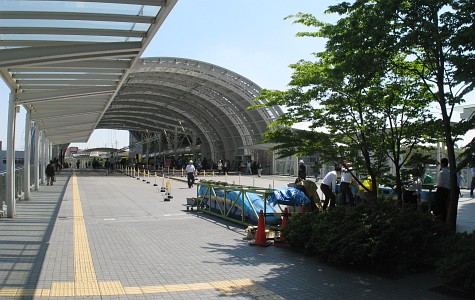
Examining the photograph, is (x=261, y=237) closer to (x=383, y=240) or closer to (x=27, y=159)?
(x=383, y=240)

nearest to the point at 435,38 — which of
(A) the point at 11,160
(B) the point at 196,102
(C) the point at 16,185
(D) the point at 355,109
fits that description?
(D) the point at 355,109

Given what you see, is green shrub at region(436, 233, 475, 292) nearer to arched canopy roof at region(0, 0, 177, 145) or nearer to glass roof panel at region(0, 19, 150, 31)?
arched canopy roof at region(0, 0, 177, 145)

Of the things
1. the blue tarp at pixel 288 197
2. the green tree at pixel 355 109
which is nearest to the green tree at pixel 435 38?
the green tree at pixel 355 109

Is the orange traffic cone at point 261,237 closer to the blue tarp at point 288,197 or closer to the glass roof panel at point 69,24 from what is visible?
the blue tarp at point 288,197

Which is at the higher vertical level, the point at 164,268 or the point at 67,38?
the point at 67,38

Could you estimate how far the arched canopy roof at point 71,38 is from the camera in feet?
23.8

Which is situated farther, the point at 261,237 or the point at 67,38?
the point at 67,38

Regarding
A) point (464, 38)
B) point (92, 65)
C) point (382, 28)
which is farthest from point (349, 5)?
Result: point (92, 65)

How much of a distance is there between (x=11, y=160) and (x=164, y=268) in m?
7.76

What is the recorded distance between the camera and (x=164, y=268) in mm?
6727

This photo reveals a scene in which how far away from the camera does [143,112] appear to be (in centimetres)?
6294

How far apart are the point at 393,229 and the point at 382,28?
323cm

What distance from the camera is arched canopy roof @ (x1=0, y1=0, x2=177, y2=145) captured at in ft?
23.8

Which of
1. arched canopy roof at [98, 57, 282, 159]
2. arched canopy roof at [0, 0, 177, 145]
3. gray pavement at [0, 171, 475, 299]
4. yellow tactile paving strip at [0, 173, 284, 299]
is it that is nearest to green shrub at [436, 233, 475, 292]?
gray pavement at [0, 171, 475, 299]
